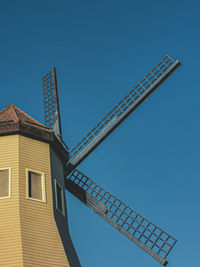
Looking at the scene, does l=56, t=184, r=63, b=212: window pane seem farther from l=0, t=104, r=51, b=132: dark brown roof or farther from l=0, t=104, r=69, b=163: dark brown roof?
l=0, t=104, r=51, b=132: dark brown roof

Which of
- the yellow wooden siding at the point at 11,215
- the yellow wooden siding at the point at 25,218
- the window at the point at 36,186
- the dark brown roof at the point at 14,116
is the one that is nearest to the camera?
the yellow wooden siding at the point at 11,215

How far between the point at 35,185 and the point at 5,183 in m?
1.06

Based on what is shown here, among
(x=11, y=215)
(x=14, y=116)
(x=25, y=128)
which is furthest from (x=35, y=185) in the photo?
(x=14, y=116)

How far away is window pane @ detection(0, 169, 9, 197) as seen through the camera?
43.4ft

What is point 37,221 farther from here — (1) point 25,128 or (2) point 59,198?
(1) point 25,128

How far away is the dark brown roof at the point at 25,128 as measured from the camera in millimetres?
14242

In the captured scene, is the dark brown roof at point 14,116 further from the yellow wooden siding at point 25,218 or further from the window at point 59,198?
the window at point 59,198

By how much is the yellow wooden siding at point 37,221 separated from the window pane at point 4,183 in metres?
0.47

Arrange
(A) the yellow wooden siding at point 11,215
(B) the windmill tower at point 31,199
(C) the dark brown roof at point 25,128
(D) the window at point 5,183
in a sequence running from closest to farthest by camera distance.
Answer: (A) the yellow wooden siding at point 11,215 < (B) the windmill tower at point 31,199 < (D) the window at point 5,183 < (C) the dark brown roof at point 25,128

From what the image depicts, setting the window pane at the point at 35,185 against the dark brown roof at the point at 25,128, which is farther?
the dark brown roof at the point at 25,128

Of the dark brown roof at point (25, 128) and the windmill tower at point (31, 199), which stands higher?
the dark brown roof at point (25, 128)

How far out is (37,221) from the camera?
13031 mm

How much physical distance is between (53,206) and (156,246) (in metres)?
4.96

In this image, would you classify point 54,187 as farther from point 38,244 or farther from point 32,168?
point 38,244
